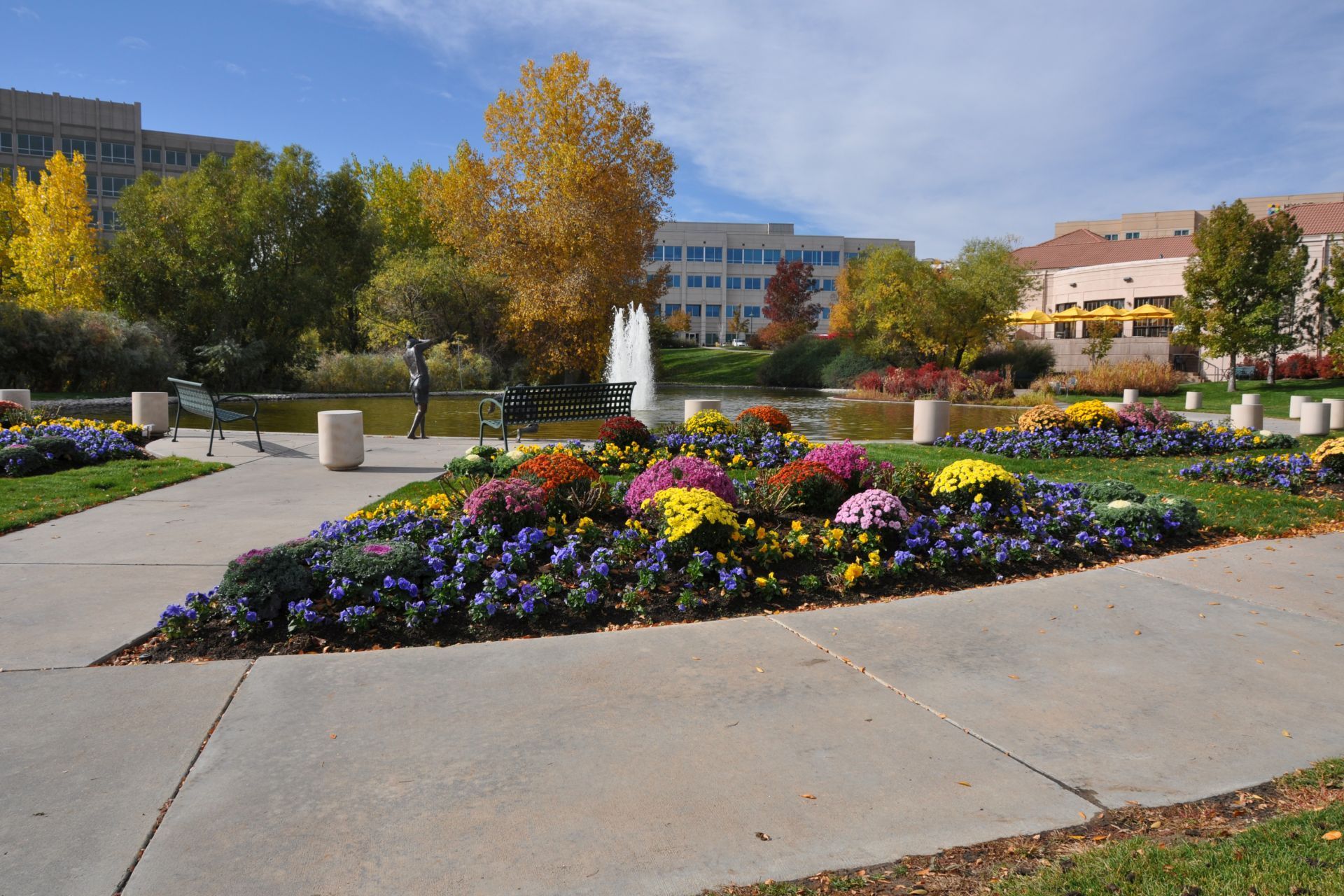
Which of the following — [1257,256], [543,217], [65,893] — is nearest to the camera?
[65,893]

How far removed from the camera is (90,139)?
78.9m

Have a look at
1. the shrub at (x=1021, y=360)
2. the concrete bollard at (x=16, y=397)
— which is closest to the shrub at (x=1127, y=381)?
the shrub at (x=1021, y=360)

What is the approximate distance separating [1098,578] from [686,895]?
4367 mm

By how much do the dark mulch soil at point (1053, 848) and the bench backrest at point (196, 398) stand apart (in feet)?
36.9

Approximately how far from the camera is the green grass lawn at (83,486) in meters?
7.22

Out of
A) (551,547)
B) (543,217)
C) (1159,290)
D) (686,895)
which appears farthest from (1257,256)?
(686,895)

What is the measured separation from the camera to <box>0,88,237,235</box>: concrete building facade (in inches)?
3004

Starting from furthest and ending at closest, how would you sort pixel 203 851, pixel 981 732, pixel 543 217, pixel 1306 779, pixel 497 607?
1. pixel 543 217
2. pixel 497 607
3. pixel 981 732
4. pixel 1306 779
5. pixel 203 851

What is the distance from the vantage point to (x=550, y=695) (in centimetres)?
368

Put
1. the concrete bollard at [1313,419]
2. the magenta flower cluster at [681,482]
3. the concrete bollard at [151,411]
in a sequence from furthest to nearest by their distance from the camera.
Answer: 1. the concrete bollard at [1313,419]
2. the concrete bollard at [151,411]
3. the magenta flower cluster at [681,482]

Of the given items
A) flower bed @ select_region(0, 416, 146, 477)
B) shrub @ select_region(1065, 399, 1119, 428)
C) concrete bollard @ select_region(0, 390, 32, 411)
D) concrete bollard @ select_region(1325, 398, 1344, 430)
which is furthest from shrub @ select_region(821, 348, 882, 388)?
flower bed @ select_region(0, 416, 146, 477)

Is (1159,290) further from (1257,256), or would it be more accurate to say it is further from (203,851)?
(203,851)

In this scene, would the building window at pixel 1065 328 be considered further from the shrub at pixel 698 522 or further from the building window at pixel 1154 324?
the shrub at pixel 698 522

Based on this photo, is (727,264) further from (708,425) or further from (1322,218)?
(708,425)
